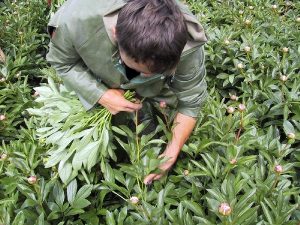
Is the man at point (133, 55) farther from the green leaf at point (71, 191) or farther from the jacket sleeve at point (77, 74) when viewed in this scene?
the green leaf at point (71, 191)

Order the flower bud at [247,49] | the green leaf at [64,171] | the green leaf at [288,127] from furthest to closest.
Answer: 1. the flower bud at [247,49]
2. the green leaf at [288,127]
3. the green leaf at [64,171]

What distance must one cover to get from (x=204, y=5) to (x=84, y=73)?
1810 millimetres

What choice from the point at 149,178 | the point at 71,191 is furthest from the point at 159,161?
the point at 71,191

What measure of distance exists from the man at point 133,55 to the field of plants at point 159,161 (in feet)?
0.26

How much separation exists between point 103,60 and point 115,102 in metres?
0.16

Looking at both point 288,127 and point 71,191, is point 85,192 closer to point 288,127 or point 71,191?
point 71,191

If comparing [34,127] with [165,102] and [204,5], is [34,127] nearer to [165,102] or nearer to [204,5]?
[165,102]

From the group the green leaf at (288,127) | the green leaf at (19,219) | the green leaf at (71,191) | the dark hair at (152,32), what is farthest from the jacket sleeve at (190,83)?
the green leaf at (19,219)

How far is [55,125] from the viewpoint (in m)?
1.71

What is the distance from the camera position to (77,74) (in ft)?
5.08

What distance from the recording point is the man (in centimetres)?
117

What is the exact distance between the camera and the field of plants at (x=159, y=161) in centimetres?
139

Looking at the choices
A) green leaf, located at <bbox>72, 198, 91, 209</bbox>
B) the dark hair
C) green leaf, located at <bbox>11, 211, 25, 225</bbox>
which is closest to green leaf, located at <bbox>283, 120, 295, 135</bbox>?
the dark hair

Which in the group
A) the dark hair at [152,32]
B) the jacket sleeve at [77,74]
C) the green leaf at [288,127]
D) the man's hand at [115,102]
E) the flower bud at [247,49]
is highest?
the dark hair at [152,32]
